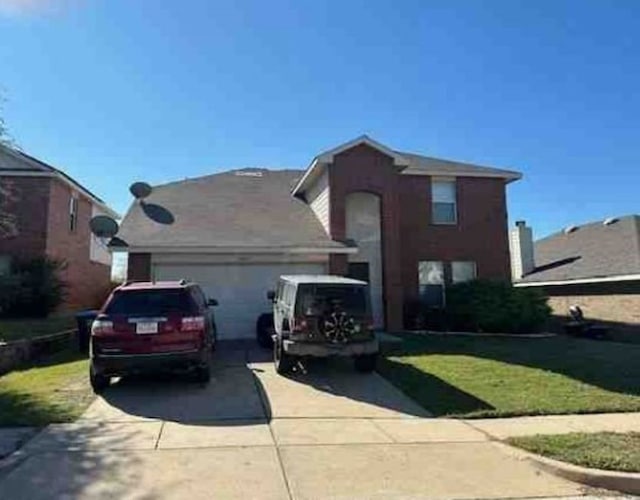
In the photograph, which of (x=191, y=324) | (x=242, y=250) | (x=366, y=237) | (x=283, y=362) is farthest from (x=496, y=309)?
(x=191, y=324)

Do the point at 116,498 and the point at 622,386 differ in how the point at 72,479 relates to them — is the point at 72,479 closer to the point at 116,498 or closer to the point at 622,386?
the point at 116,498

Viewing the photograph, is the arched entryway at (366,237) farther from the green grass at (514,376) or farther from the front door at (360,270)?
the green grass at (514,376)

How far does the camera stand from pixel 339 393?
1115 cm

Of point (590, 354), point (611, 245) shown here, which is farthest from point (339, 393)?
point (611, 245)

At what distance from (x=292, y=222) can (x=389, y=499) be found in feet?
51.2

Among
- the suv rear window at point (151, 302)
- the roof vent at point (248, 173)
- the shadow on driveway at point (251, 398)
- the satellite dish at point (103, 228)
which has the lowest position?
the shadow on driveway at point (251, 398)

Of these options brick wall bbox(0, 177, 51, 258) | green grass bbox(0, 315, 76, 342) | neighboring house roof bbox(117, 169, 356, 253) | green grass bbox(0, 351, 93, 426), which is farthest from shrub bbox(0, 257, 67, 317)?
green grass bbox(0, 351, 93, 426)

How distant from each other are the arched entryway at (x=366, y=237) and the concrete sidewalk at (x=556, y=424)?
37.6ft

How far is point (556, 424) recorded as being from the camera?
8.95 meters

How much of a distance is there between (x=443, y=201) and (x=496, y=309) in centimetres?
508

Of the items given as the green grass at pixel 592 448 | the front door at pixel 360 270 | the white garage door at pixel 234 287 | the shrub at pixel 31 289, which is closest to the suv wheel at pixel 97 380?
the green grass at pixel 592 448

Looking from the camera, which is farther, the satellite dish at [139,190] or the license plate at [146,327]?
the satellite dish at [139,190]

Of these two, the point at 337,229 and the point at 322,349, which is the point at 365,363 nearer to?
the point at 322,349

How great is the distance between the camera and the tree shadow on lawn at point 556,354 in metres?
12.3
